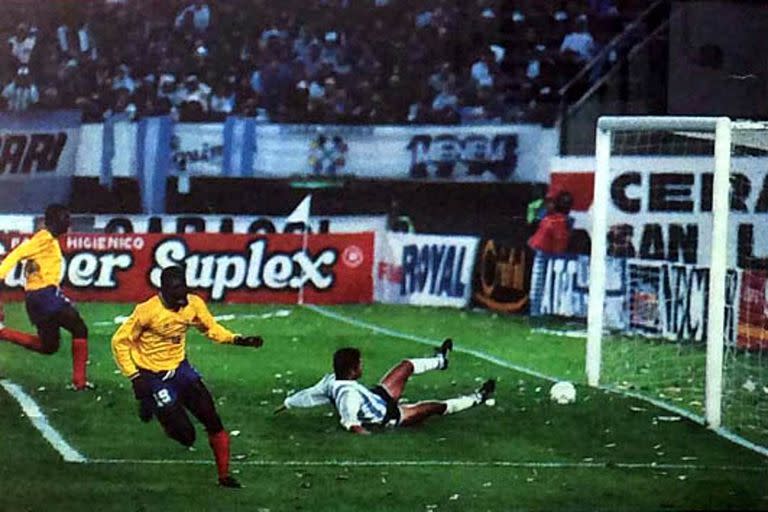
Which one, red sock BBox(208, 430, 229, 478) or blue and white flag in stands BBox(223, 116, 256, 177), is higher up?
blue and white flag in stands BBox(223, 116, 256, 177)

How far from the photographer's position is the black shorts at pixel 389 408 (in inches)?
190

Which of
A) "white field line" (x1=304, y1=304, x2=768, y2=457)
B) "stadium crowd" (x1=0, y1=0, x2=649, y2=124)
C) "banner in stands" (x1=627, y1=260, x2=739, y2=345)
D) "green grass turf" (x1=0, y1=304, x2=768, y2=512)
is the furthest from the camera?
"banner in stands" (x1=627, y1=260, x2=739, y2=345)

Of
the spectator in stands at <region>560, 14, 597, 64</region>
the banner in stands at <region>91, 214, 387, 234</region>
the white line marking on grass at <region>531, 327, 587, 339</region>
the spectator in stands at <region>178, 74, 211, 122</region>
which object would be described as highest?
the spectator in stands at <region>560, 14, 597, 64</region>

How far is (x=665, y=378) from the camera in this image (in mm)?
5215

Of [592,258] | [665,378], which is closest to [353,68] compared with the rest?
[592,258]

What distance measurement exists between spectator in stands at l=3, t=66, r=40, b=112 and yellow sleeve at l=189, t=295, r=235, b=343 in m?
0.74

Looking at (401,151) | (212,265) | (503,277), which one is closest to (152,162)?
(212,265)

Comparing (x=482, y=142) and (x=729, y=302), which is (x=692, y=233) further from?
(x=482, y=142)

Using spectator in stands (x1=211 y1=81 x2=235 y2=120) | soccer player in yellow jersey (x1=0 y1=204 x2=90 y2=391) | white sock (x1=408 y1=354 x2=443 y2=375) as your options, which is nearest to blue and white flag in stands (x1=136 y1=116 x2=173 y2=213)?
spectator in stands (x1=211 y1=81 x2=235 y2=120)

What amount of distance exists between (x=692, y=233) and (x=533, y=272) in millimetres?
533

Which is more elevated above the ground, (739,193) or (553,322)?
(739,193)

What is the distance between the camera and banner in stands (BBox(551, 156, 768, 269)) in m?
5.07

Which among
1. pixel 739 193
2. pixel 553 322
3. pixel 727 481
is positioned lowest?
pixel 727 481

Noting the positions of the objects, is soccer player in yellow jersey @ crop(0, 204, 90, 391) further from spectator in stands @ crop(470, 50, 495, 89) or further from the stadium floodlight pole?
the stadium floodlight pole
